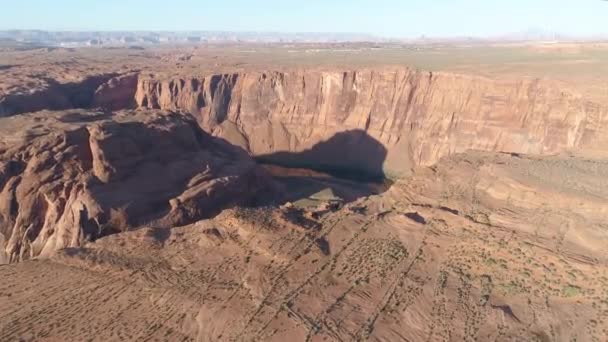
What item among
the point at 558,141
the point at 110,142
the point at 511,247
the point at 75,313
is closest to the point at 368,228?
the point at 511,247

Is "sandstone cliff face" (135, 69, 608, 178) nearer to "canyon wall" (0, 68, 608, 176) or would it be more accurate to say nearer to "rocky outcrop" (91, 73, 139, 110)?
"canyon wall" (0, 68, 608, 176)

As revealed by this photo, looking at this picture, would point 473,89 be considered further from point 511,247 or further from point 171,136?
point 511,247

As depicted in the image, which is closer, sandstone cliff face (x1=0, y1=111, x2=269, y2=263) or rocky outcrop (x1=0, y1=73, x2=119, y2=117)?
sandstone cliff face (x1=0, y1=111, x2=269, y2=263)

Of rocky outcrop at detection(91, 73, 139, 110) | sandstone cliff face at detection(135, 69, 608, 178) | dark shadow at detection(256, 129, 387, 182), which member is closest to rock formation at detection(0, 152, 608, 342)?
sandstone cliff face at detection(135, 69, 608, 178)

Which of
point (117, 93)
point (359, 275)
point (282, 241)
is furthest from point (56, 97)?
point (359, 275)

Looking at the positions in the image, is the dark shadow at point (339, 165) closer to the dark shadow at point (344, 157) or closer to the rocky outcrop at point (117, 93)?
the dark shadow at point (344, 157)

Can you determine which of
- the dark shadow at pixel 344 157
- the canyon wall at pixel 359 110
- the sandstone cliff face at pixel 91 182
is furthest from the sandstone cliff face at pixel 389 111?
the sandstone cliff face at pixel 91 182
